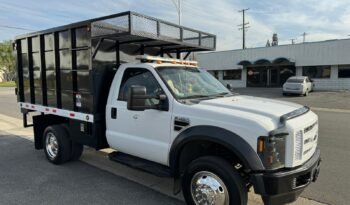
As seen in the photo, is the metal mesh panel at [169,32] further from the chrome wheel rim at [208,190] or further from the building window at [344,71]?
the building window at [344,71]

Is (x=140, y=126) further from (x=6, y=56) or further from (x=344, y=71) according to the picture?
(x=6, y=56)

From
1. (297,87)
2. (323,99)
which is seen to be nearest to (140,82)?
(323,99)

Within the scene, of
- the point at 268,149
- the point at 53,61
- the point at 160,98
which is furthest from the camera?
the point at 53,61

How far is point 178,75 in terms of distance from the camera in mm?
4656

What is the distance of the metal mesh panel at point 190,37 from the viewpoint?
5.91 metres

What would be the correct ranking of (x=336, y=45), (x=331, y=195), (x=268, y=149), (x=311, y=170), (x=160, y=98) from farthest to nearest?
(x=336, y=45) < (x=331, y=195) < (x=160, y=98) < (x=311, y=170) < (x=268, y=149)

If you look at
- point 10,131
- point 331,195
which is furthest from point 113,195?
point 10,131

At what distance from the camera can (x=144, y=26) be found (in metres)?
4.80

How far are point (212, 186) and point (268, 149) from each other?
85 centimetres

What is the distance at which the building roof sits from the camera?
98.4 ft

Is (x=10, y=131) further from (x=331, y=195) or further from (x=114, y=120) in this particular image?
(x=331, y=195)

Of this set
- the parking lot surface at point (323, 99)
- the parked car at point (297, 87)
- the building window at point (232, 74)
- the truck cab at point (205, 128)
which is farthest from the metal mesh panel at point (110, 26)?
the building window at point (232, 74)

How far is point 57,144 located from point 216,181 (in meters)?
3.54

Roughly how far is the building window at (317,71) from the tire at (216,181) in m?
31.6
